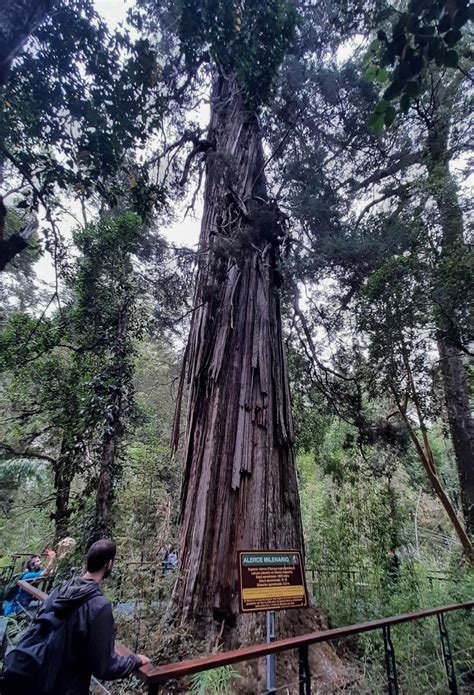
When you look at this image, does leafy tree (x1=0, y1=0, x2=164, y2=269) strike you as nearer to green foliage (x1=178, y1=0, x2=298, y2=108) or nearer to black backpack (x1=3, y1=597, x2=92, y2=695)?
green foliage (x1=178, y1=0, x2=298, y2=108)

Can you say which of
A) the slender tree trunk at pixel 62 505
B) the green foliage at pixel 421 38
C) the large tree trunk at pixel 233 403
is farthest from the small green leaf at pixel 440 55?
the slender tree trunk at pixel 62 505

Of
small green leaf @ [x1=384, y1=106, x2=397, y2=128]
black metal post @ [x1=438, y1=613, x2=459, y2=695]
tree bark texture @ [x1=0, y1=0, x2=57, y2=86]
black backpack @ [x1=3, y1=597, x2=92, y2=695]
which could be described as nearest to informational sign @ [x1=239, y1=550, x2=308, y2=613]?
black backpack @ [x1=3, y1=597, x2=92, y2=695]

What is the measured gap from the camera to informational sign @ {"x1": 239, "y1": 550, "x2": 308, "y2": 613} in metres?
1.86

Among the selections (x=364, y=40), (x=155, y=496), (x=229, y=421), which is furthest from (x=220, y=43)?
(x=155, y=496)

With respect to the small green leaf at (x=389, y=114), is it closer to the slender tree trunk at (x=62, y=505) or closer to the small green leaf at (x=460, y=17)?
the small green leaf at (x=460, y=17)

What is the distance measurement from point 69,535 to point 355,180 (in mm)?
6626

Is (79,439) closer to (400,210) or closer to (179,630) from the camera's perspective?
(179,630)

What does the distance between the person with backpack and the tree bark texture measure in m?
2.72

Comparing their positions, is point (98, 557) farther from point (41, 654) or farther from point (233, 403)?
point (233, 403)

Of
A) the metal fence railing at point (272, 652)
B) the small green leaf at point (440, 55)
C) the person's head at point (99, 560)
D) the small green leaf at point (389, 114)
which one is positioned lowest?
the metal fence railing at point (272, 652)

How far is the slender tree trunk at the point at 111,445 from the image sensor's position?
410 cm

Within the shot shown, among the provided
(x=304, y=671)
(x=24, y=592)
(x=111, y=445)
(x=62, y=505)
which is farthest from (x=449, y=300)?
(x=62, y=505)

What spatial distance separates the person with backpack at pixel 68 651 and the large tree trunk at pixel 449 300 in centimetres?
334

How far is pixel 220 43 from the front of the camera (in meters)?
2.58
